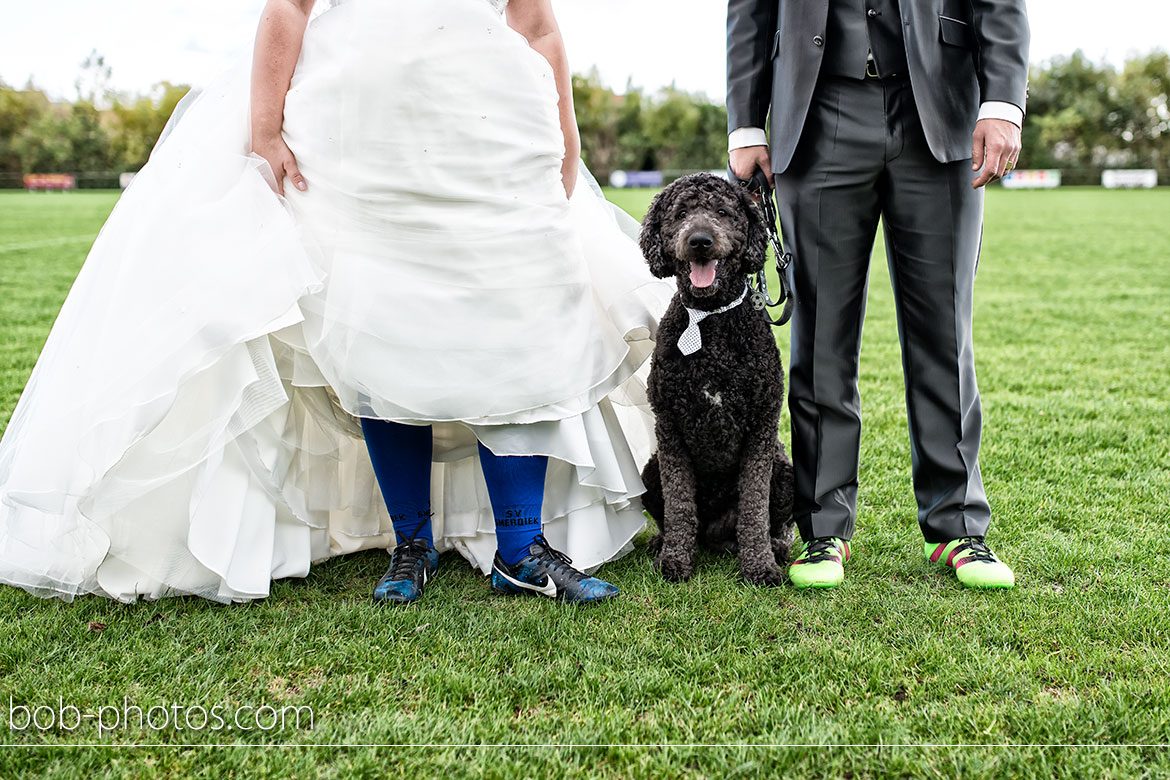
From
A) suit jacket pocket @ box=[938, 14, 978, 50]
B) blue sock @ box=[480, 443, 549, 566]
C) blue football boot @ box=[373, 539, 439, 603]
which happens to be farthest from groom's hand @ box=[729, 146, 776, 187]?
blue football boot @ box=[373, 539, 439, 603]

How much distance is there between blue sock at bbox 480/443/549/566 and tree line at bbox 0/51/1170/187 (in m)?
57.6

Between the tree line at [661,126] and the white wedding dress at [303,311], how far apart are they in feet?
187

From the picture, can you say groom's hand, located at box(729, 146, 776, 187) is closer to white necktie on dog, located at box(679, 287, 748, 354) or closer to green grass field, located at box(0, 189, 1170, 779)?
white necktie on dog, located at box(679, 287, 748, 354)

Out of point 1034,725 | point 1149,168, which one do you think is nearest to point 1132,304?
point 1034,725

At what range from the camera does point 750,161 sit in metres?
2.99

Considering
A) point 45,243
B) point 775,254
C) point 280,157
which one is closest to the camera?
point 280,157

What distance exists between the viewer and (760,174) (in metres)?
3.07

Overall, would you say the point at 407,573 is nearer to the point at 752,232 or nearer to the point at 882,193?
the point at 752,232

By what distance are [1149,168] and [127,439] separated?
2541 inches

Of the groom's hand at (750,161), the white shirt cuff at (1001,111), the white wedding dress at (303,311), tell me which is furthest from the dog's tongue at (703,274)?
the white shirt cuff at (1001,111)

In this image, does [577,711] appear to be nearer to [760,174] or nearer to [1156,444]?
[760,174]

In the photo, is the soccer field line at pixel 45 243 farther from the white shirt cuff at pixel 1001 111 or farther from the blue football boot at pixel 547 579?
the white shirt cuff at pixel 1001 111

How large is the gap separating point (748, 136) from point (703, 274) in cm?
55

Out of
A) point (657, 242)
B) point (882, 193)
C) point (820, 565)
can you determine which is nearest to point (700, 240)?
point (657, 242)
